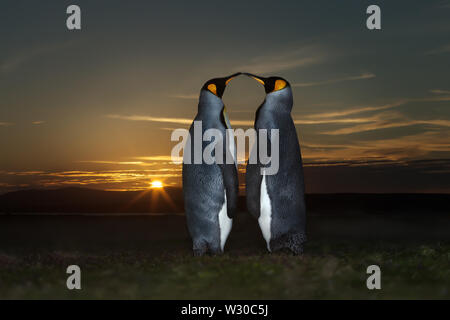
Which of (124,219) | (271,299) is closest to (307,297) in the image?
(271,299)

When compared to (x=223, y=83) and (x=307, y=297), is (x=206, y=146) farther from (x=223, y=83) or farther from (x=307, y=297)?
(x=307, y=297)

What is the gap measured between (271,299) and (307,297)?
45 cm

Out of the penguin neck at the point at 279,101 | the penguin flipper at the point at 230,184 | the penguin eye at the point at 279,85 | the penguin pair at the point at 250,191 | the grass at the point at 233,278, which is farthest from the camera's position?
the penguin eye at the point at 279,85

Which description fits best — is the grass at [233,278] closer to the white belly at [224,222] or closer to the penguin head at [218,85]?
the white belly at [224,222]

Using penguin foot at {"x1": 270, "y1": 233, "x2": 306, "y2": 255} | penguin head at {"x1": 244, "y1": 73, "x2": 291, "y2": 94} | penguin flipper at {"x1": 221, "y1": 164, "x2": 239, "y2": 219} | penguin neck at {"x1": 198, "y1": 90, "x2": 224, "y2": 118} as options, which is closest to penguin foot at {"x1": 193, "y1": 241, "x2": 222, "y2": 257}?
penguin flipper at {"x1": 221, "y1": 164, "x2": 239, "y2": 219}

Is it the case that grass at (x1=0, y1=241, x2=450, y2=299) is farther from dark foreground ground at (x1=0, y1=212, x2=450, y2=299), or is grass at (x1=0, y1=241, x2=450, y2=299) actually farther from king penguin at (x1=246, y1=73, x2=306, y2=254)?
king penguin at (x1=246, y1=73, x2=306, y2=254)

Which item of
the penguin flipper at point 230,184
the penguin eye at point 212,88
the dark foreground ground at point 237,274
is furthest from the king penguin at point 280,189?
the penguin eye at point 212,88

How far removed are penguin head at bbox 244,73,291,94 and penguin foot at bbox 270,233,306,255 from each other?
2.47m

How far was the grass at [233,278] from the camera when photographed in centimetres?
643

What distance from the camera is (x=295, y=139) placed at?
9.38 m

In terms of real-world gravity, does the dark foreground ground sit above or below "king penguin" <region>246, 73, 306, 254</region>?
below

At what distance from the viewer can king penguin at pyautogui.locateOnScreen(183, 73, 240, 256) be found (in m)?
9.03

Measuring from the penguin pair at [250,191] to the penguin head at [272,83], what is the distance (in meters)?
0.26

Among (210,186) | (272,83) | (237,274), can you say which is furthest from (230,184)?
(237,274)
